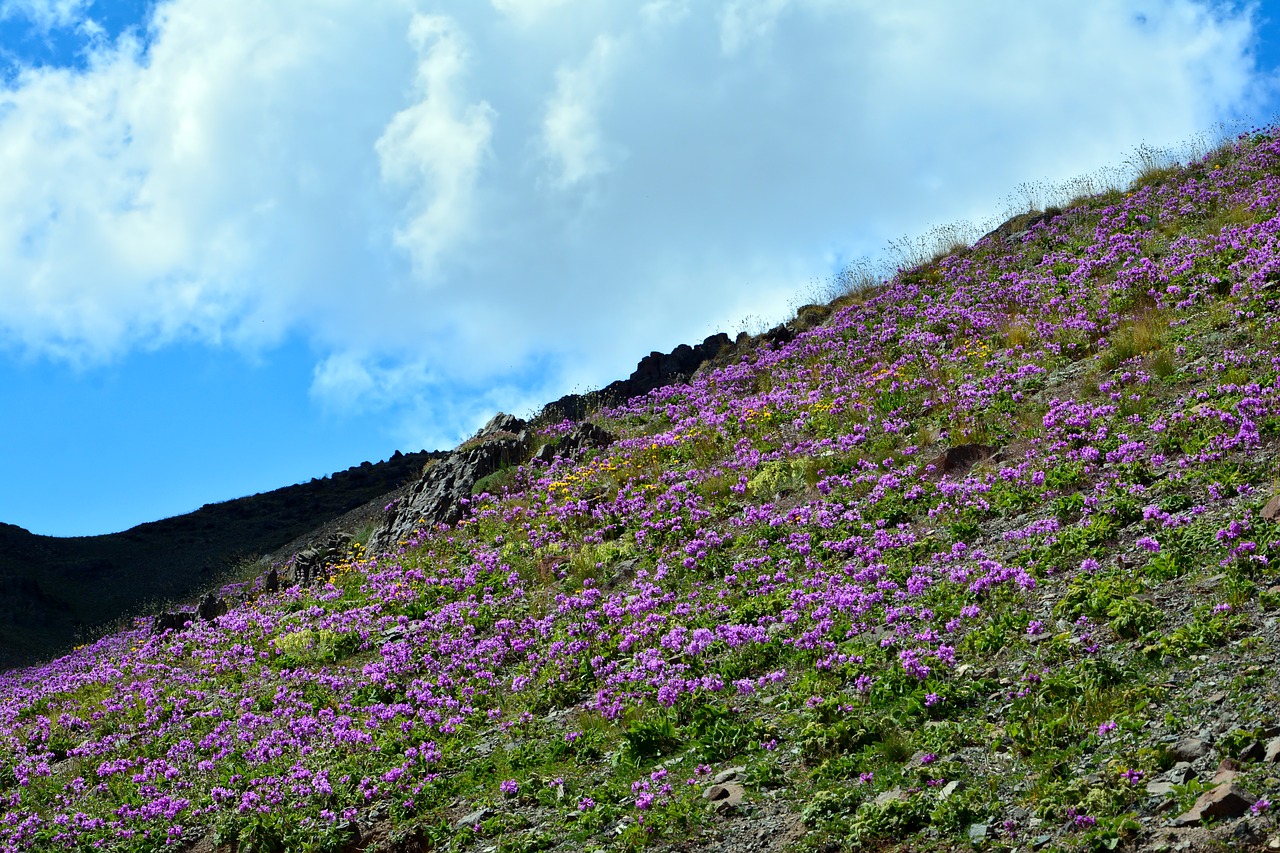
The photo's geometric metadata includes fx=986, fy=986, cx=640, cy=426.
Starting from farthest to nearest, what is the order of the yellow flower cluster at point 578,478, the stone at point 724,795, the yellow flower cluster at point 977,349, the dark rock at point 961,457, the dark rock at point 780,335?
the dark rock at point 780,335 → the yellow flower cluster at point 578,478 → the yellow flower cluster at point 977,349 → the dark rock at point 961,457 → the stone at point 724,795

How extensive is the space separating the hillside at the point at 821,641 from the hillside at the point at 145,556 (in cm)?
1844

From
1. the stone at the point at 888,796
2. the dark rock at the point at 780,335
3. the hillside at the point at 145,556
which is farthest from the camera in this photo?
the hillside at the point at 145,556

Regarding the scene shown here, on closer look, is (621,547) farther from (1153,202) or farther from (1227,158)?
(1227,158)

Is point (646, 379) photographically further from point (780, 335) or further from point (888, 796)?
point (888, 796)

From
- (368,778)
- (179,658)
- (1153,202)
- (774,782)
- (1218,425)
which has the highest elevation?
(1153,202)

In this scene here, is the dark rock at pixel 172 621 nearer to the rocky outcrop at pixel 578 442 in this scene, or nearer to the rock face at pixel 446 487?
the rock face at pixel 446 487

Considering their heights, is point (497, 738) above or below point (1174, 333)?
below

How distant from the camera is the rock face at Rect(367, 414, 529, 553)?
25.1 metres

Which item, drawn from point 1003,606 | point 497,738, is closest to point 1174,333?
point 1003,606

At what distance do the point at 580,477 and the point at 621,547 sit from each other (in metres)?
4.77

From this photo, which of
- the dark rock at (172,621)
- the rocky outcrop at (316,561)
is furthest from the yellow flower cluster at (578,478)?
the dark rock at (172,621)

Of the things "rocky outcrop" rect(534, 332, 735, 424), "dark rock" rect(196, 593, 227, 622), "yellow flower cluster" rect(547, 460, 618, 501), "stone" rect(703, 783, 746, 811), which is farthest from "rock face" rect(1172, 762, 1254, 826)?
"rocky outcrop" rect(534, 332, 735, 424)

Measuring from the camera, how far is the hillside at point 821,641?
8.95 m

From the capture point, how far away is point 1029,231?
104ft
